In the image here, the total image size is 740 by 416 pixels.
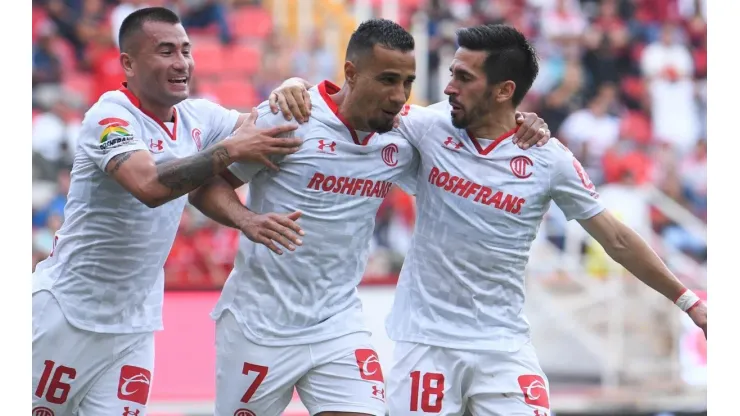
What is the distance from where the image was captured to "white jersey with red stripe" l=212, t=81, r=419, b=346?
6059mm

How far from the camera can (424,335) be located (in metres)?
6.25

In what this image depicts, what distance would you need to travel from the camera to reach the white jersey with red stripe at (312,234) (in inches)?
239

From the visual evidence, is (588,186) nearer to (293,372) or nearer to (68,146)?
(293,372)

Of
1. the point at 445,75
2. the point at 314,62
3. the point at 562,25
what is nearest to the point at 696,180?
the point at 562,25

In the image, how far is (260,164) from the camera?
6023 millimetres

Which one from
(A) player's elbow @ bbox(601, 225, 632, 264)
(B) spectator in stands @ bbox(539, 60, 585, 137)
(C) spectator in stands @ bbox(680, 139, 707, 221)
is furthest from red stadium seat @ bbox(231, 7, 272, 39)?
(A) player's elbow @ bbox(601, 225, 632, 264)

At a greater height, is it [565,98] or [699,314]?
[565,98]

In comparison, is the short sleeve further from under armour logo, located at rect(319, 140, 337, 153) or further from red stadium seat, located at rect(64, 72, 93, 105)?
red stadium seat, located at rect(64, 72, 93, 105)

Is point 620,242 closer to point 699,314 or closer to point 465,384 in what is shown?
point 699,314

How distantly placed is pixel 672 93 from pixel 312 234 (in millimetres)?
13409
